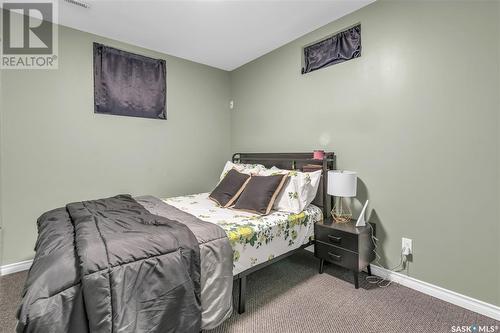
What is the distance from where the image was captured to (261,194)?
2402 mm

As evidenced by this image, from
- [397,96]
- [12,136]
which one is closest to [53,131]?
[12,136]

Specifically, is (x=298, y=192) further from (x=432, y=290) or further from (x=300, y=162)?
(x=432, y=290)

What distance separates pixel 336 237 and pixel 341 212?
16.3 inches

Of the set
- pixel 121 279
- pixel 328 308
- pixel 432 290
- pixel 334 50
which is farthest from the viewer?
pixel 334 50

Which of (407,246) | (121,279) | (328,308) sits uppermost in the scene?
(121,279)

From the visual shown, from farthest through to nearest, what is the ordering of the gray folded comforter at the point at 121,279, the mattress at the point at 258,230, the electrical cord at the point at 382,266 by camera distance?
1. the electrical cord at the point at 382,266
2. the mattress at the point at 258,230
3. the gray folded comforter at the point at 121,279

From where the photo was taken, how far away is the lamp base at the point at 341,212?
96.2 inches

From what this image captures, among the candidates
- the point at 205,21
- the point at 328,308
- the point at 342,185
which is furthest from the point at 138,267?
the point at 205,21

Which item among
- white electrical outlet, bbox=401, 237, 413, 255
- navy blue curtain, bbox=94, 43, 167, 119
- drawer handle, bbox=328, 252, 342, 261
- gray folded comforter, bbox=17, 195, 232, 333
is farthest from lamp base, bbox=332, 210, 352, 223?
navy blue curtain, bbox=94, 43, 167, 119

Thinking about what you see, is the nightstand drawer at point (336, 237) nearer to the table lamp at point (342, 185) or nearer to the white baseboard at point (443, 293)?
the table lamp at point (342, 185)

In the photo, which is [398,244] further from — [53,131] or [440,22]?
[53,131]

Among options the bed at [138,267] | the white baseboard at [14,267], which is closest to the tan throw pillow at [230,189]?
the bed at [138,267]

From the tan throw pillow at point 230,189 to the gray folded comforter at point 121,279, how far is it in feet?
2.88

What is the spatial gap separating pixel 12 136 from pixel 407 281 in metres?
4.18
